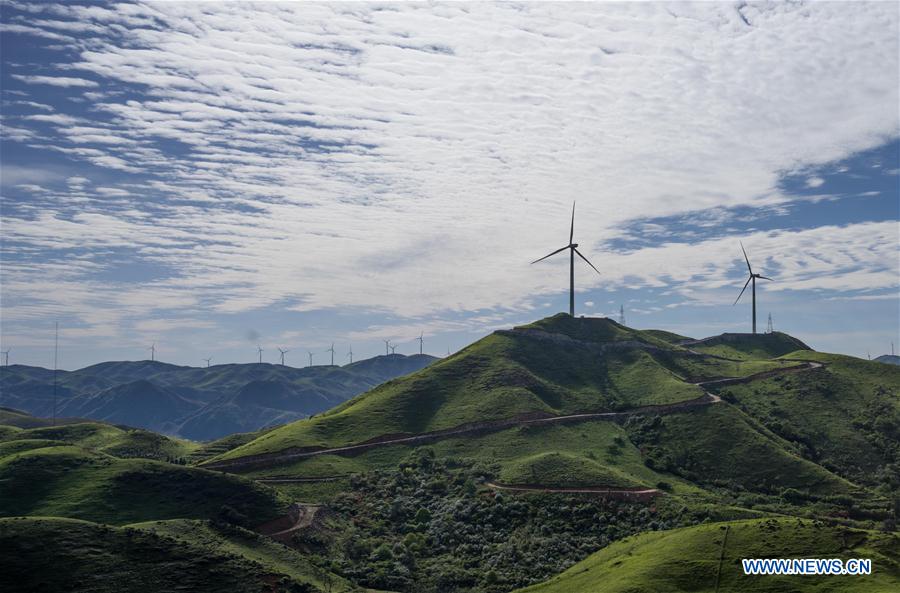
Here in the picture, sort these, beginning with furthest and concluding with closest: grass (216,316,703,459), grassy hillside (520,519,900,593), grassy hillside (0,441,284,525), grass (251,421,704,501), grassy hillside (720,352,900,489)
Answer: grass (216,316,703,459)
grassy hillside (720,352,900,489)
grass (251,421,704,501)
grassy hillside (0,441,284,525)
grassy hillside (520,519,900,593)

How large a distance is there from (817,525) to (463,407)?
100462 millimetres

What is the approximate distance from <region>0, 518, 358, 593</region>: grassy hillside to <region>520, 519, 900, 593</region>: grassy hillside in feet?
105

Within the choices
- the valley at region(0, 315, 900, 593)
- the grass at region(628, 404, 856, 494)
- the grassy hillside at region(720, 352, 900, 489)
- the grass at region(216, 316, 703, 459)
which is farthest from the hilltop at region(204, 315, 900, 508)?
the grassy hillside at region(720, 352, 900, 489)

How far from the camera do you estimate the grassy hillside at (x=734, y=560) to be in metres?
72.6

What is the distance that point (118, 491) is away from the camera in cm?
11550

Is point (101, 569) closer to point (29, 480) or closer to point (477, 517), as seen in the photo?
point (29, 480)

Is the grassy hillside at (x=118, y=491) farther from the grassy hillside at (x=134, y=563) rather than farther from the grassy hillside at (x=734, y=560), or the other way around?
the grassy hillside at (x=734, y=560)

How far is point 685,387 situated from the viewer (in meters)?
186

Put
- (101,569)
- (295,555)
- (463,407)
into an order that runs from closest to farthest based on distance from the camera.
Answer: (101,569) < (295,555) < (463,407)

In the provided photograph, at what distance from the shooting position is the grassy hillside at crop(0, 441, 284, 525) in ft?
363

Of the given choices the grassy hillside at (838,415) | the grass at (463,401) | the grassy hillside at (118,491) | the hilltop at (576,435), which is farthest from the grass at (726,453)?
the grassy hillside at (118,491)

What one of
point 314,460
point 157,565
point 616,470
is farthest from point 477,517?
point 157,565

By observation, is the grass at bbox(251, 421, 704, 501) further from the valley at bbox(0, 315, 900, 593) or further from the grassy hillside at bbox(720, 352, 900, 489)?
the grassy hillside at bbox(720, 352, 900, 489)

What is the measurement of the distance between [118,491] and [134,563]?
33.1 meters
